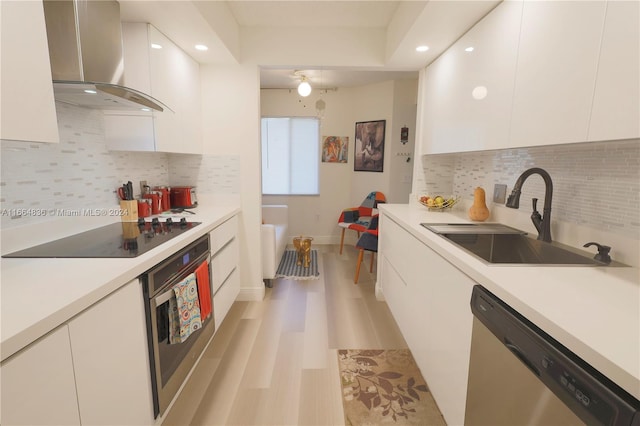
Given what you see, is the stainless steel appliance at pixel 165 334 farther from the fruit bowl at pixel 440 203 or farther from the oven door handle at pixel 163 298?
the fruit bowl at pixel 440 203

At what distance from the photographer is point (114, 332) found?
98cm

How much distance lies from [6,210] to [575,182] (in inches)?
101

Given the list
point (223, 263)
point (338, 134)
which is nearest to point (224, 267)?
point (223, 263)

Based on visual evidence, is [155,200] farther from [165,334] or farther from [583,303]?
[583,303]

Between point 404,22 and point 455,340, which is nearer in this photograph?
point 455,340

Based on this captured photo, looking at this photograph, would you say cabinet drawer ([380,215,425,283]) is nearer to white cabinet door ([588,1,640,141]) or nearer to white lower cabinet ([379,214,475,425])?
white lower cabinet ([379,214,475,425])

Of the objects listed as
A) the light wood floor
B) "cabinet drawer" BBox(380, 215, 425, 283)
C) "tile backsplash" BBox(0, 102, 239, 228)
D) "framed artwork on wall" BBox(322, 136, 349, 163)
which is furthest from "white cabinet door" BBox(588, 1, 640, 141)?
"framed artwork on wall" BBox(322, 136, 349, 163)

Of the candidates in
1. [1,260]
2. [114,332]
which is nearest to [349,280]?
[114,332]

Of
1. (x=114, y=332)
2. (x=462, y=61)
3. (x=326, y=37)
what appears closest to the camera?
(x=114, y=332)

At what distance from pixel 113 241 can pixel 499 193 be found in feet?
7.51

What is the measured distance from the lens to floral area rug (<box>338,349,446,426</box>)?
148cm

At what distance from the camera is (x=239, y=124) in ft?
8.13

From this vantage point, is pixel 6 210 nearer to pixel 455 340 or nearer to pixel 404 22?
pixel 455 340

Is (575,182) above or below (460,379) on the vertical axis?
above
